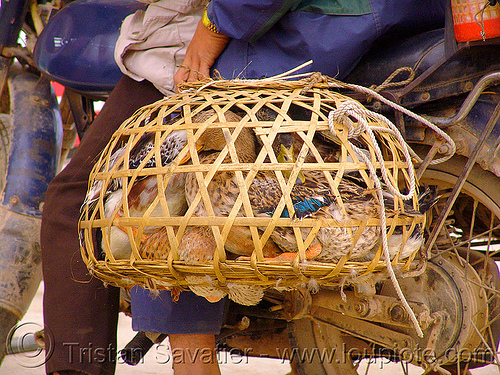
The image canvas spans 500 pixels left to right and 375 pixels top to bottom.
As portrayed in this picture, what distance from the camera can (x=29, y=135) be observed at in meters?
1.90

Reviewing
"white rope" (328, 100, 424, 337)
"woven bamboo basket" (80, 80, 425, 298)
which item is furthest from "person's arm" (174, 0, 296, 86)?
"white rope" (328, 100, 424, 337)

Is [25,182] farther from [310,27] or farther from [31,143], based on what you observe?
[310,27]

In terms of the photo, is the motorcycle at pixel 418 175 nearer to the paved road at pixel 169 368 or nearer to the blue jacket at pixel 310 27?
the blue jacket at pixel 310 27

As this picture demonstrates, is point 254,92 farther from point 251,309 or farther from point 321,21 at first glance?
point 251,309

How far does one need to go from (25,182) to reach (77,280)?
680 millimetres

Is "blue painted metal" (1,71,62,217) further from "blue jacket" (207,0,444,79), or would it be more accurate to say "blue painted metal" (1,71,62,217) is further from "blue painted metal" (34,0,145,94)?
"blue jacket" (207,0,444,79)

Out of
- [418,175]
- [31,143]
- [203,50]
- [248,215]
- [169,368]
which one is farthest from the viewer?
[169,368]

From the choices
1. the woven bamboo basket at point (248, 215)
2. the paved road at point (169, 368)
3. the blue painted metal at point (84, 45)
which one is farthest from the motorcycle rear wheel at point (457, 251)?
the blue painted metal at point (84, 45)

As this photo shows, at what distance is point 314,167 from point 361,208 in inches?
4.5

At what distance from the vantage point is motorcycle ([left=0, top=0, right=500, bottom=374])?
1.10 metres

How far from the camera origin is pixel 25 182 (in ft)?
6.06

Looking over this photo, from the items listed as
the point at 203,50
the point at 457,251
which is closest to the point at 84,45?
the point at 203,50

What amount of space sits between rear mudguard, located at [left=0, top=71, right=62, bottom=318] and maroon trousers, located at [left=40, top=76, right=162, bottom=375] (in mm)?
427

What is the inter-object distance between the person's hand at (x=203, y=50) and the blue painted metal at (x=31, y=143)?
93 centimetres
